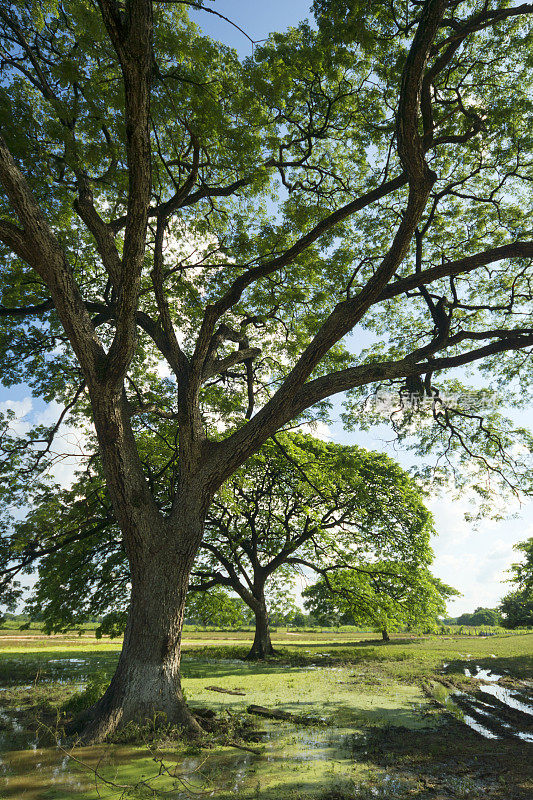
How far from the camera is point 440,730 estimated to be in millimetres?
6367

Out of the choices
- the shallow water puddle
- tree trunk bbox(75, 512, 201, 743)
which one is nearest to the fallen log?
tree trunk bbox(75, 512, 201, 743)

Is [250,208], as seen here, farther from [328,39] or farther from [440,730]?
[440,730]

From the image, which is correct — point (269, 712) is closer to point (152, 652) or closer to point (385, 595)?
point (152, 652)

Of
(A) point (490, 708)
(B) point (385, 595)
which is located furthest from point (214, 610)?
(A) point (490, 708)

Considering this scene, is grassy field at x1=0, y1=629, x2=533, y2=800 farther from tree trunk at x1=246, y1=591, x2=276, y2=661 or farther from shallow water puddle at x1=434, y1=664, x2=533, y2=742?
tree trunk at x1=246, y1=591, x2=276, y2=661

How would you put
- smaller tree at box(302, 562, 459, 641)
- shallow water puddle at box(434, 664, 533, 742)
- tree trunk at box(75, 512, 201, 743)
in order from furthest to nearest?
smaller tree at box(302, 562, 459, 641) < shallow water puddle at box(434, 664, 533, 742) < tree trunk at box(75, 512, 201, 743)

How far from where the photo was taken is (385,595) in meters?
16.7

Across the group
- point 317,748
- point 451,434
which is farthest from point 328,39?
point 317,748

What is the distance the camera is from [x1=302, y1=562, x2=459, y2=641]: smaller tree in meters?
16.2

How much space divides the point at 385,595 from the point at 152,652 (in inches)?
507

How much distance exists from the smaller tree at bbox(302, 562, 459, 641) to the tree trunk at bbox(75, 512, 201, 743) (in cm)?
1113

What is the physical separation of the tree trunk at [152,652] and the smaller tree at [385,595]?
11.1 meters

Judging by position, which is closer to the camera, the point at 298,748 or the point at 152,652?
the point at 298,748

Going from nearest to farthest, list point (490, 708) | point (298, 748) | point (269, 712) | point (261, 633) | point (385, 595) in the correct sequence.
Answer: point (298, 748) < point (269, 712) < point (490, 708) < point (385, 595) < point (261, 633)
